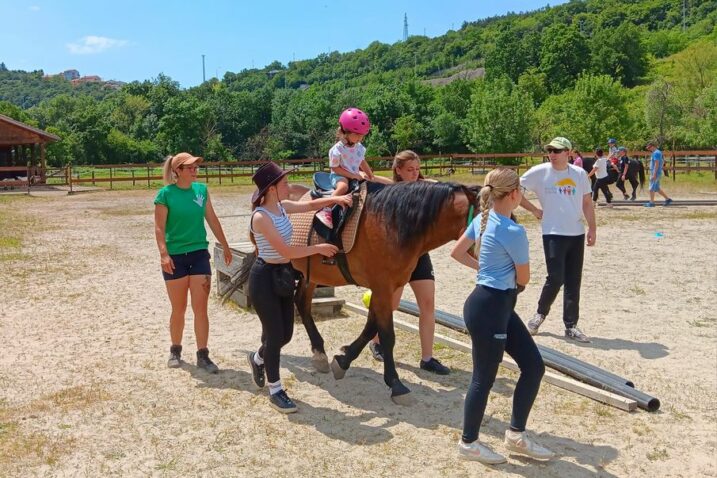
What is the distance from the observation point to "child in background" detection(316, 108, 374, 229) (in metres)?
5.20

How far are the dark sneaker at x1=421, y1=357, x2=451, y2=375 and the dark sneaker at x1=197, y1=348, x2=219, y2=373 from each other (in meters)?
1.81

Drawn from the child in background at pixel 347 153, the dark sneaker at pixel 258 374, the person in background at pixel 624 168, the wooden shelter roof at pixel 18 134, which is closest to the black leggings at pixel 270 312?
the dark sneaker at pixel 258 374

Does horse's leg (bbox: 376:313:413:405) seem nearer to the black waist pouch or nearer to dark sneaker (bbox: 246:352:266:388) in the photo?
the black waist pouch

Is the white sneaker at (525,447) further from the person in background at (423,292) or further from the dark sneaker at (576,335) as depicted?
the dark sneaker at (576,335)

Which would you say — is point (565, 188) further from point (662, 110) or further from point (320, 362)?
point (662, 110)

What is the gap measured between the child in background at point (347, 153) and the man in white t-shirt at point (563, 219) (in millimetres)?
Result: 1989

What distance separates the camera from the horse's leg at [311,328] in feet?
18.4

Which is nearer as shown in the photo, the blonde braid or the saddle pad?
the blonde braid

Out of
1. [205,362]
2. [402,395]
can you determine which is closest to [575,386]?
[402,395]

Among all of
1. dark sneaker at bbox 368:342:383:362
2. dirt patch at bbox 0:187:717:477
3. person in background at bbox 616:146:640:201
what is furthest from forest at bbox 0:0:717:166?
dark sneaker at bbox 368:342:383:362

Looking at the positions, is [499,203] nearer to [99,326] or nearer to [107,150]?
[99,326]

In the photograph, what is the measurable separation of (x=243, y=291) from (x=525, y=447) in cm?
454

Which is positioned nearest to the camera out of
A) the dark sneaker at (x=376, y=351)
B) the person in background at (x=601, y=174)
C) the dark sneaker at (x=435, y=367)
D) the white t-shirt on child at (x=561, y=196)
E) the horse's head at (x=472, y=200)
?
the horse's head at (x=472, y=200)

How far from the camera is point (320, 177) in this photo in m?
5.70
